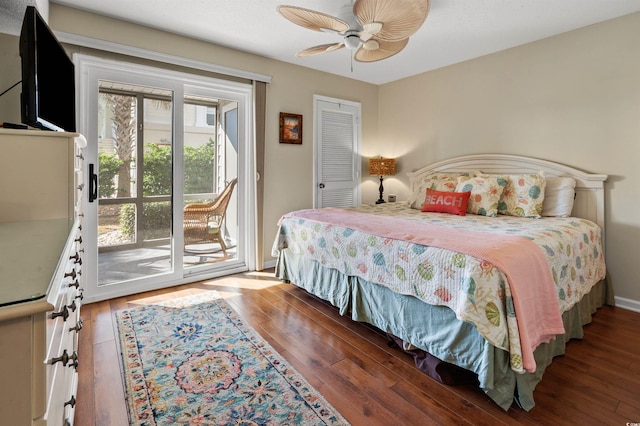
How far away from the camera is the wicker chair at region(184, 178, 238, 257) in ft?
11.7

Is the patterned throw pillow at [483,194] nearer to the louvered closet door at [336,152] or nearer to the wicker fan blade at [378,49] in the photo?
the wicker fan blade at [378,49]

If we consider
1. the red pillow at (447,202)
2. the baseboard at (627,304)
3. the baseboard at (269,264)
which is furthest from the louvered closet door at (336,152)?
the baseboard at (627,304)

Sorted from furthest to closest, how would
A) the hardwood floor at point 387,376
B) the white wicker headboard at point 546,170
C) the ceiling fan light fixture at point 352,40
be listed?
the white wicker headboard at point 546,170 → the ceiling fan light fixture at point 352,40 → the hardwood floor at point 387,376

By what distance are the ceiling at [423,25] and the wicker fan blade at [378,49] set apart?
0.40 meters

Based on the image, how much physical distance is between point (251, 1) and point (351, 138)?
243 cm

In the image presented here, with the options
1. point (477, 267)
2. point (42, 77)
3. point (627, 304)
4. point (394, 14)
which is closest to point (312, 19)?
point (394, 14)

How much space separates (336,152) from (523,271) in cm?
320

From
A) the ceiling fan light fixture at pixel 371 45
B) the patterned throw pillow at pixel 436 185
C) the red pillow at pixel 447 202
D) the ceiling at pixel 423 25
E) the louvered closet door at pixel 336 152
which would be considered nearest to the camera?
→ the ceiling fan light fixture at pixel 371 45

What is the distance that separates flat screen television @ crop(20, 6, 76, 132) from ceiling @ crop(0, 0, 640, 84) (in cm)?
108

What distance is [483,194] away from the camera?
322cm

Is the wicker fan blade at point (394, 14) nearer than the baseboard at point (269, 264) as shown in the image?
Yes

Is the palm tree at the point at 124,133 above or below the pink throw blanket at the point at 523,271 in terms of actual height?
above

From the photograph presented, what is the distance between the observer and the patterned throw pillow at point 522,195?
3.00m

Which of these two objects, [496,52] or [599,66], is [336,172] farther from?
[599,66]
